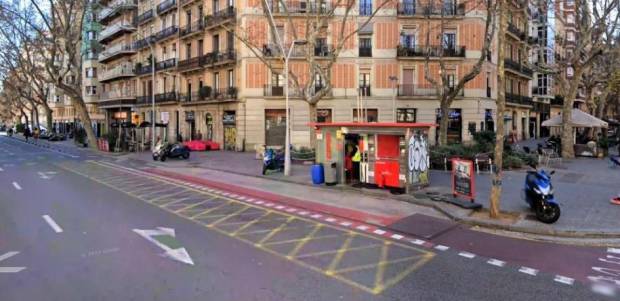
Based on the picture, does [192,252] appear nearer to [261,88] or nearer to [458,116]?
[261,88]

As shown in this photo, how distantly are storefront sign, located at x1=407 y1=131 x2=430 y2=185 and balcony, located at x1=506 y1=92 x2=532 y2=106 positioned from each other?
33.5 m

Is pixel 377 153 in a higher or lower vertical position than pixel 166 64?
lower

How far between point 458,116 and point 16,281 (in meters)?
34.0

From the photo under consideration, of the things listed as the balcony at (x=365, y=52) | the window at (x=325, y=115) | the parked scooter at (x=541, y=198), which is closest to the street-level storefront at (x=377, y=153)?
the parked scooter at (x=541, y=198)

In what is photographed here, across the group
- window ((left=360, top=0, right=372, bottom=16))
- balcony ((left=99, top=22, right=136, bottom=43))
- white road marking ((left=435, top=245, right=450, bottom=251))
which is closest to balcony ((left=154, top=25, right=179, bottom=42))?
balcony ((left=99, top=22, right=136, bottom=43))

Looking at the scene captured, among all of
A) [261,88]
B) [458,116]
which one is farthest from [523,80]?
[261,88]

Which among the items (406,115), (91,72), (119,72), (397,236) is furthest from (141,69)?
(397,236)

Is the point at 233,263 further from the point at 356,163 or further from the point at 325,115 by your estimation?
the point at 325,115

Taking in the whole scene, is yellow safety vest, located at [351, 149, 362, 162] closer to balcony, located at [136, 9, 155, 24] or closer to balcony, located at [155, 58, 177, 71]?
balcony, located at [155, 58, 177, 71]

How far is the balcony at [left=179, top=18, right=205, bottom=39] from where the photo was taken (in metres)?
39.2

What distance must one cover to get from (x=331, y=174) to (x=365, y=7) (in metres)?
23.4

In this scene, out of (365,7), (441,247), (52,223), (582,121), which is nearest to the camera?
(441,247)

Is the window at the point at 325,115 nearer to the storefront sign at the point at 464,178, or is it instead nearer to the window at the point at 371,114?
the window at the point at 371,114

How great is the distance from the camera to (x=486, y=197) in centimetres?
1286
